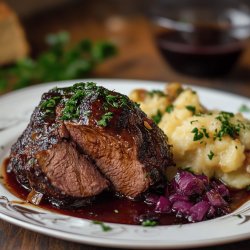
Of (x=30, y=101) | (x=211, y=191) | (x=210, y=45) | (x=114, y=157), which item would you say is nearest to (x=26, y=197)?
(x=114, y=157)

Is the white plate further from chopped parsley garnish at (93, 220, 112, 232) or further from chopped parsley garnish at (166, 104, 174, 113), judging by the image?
chopped parsley garnish at (166, 104, 174, 113)

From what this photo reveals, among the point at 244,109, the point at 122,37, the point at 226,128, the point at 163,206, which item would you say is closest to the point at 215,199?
the point at 163,206

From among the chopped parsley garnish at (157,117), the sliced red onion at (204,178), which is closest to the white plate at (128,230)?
the sliced red onion at (204,178)

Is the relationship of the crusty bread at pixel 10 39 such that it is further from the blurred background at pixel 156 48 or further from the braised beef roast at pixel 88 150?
the braised beef roast at pixel 88 150

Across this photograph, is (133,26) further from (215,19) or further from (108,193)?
(108,193)

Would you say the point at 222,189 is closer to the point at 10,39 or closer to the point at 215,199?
the point at 215,199

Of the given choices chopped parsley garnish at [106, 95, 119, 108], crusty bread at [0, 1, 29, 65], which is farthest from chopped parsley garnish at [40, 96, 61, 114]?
crusty bread at [0, 1, 29, 65]
